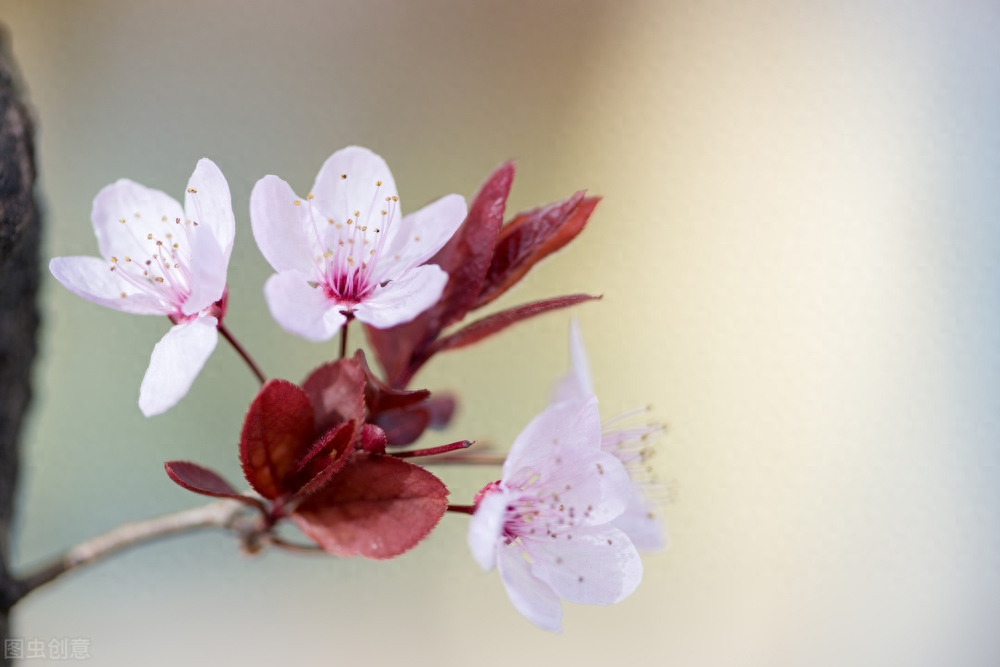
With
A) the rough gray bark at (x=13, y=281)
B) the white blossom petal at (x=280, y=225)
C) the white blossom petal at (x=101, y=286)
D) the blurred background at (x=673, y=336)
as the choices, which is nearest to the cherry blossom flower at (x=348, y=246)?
the white blossom petal at (x=280, y=225)

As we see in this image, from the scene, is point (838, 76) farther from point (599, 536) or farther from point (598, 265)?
point (599, 536)

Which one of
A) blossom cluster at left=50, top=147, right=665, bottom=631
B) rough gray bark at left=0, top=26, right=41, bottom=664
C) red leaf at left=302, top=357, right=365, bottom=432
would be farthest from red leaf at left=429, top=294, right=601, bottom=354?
rough gray bark at left=0, top=26, right=41, bottom=664

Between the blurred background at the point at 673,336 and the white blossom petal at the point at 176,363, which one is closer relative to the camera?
the white blossom petal at the point at 176,363

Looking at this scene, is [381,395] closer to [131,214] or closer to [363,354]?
[363,354]

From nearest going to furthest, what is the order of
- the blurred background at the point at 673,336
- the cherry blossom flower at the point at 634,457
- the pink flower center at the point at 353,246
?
the pink flower center at the point at 353,246 → the cherry blossom flower at the point at 634,457 → the blurred background at the point at 673,336

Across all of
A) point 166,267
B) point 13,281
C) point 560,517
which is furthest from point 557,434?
point 13,281

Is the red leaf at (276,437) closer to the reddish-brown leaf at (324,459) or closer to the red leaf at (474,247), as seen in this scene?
the reddish-brown leaf at (324,459)

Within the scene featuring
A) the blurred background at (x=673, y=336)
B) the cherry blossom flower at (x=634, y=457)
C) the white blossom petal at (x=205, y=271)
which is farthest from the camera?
the blurred background at (x=673, y=336)

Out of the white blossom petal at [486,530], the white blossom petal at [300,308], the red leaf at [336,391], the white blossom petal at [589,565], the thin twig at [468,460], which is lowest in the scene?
the white blossom petal at [589,565]

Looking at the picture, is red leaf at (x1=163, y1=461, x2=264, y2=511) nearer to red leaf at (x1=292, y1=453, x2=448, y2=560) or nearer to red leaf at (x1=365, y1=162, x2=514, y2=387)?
red leaf at (x1=292, y1=453, x2=448, y2=560)
